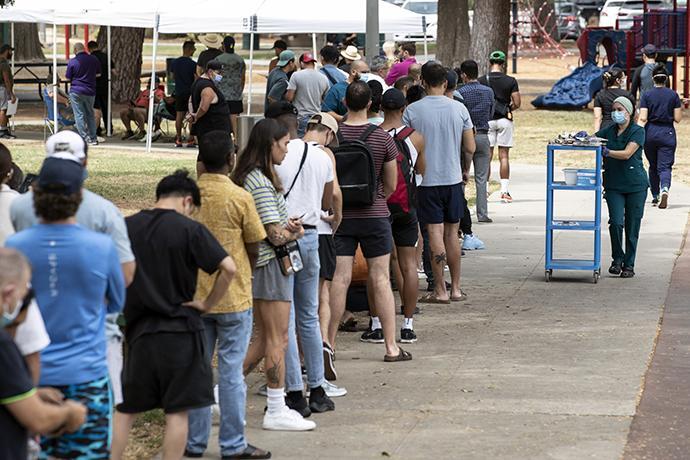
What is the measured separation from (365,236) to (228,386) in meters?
2.30

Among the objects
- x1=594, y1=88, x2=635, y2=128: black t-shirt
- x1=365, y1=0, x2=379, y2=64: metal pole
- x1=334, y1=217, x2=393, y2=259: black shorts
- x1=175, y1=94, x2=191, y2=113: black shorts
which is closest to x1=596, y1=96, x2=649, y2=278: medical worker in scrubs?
x1=594, y1=88, x2=635, y2=128: black t-shirt

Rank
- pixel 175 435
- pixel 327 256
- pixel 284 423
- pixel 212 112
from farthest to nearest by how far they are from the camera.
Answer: pixel 212 112, pixel 327 256, pixel 284 423, pixel 175 435

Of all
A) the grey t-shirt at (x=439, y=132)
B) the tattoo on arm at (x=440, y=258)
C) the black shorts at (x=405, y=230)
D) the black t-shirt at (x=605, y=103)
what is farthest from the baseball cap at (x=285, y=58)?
Result: the black shorts at (x=405, y=230)

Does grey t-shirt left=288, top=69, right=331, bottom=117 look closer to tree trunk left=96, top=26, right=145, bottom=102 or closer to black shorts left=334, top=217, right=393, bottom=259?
black shorts left=334, top=217, right=393, bottom=259

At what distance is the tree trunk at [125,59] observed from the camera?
29297 millimetres

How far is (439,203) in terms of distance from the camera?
1056 centimetres

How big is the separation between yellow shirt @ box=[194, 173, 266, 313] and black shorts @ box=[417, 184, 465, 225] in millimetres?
4267

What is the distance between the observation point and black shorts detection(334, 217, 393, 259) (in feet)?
27.9

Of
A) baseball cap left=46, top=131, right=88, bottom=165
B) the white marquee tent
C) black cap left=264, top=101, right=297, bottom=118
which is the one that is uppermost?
the white marquee tent

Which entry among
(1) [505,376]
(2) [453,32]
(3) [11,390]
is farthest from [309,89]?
(2) [453,32]

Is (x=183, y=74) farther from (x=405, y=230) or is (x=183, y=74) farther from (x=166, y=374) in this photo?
(x=166, y=374)

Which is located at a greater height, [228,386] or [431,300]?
[228,386]

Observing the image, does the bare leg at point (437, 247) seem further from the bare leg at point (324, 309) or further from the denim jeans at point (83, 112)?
the denim jeans at point (83, 112)

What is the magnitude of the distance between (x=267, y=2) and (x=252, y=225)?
16.4 m
